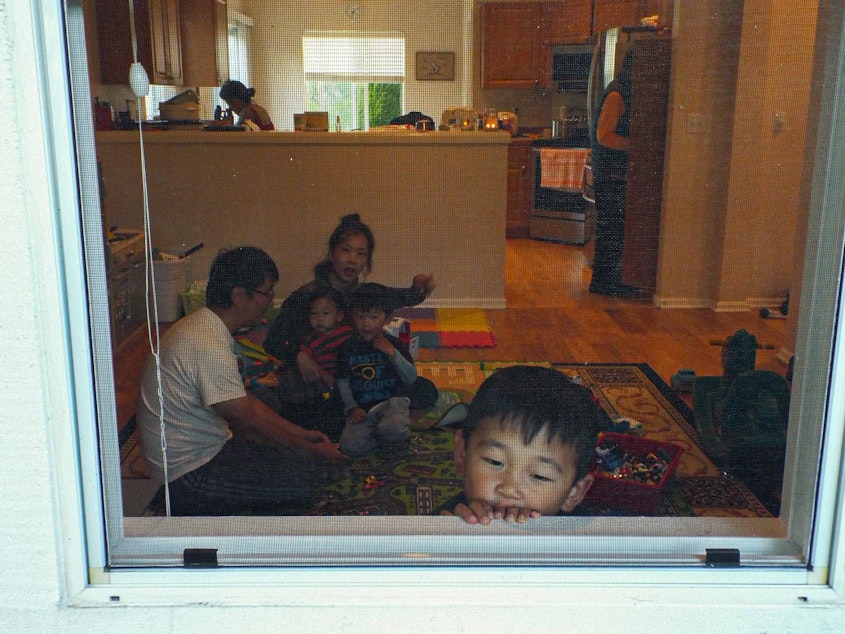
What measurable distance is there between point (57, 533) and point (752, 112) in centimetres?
109

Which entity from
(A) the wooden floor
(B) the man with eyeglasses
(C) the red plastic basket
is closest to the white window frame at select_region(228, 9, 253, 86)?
(B) the man with eyeglasses

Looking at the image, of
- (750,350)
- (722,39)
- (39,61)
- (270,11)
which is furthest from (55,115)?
(750,350)

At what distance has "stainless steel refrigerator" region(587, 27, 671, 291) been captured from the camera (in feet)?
3.59

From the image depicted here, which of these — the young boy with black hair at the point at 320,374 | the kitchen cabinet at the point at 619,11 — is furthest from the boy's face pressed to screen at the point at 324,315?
the kitchen cabinet at the point at 619,11

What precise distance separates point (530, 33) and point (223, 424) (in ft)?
2.56

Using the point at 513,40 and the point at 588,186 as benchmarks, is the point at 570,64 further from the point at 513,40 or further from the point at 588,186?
the point at 588,186

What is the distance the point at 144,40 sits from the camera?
872mm

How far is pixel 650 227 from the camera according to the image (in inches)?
49.0

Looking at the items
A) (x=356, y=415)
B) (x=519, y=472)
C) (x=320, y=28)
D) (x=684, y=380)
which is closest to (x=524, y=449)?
(x=519, y=472)

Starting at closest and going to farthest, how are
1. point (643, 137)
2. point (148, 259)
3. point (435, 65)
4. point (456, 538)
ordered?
1. point (456, 538)
2. point (148, 259)
3. point (435, 65)
4. point (643, 137)

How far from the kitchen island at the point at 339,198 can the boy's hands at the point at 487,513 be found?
21.3 inches

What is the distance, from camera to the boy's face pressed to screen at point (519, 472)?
A: 95cm

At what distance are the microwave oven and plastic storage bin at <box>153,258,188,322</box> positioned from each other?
63cm

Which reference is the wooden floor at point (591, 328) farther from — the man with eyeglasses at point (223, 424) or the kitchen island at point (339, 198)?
the man with eyeglasses at point (223, 424)
